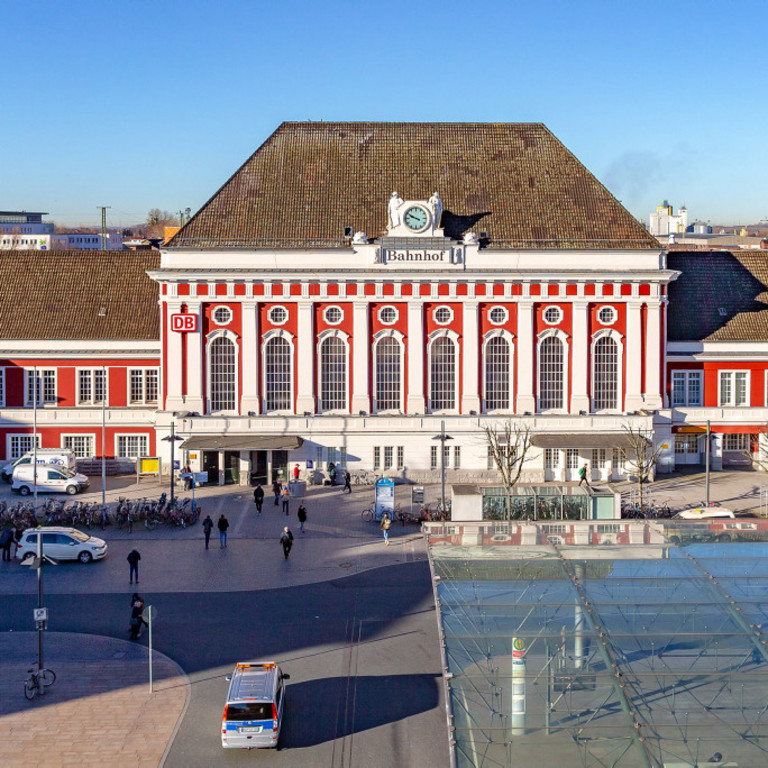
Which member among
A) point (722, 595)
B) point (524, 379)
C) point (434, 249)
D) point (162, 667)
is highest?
point (434, 249)

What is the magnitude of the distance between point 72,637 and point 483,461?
96.1 feet

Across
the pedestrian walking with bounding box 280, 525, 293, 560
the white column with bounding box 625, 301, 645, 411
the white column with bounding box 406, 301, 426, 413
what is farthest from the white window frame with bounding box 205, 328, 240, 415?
the white column with bounding box 625, 301, 645, 411

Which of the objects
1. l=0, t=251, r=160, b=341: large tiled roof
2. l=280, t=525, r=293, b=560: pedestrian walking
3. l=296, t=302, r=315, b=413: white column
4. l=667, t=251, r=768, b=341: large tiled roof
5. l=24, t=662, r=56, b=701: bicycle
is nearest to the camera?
l=24, t=662, r=56, b=701: bicycle

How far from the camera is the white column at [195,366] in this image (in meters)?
61.4

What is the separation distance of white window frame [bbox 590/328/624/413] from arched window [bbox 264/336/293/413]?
15.6 m

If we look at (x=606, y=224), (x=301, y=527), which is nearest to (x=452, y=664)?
(x=301, y=527)

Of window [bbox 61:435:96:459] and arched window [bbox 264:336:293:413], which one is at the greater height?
arched window [bbox 264:336:293:413]

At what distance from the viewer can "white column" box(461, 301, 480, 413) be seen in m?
61.4

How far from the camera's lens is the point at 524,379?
61.8 meters

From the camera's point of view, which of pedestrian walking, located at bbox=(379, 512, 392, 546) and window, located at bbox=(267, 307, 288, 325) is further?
window, located at bbox=(267, 307, 288, 325)

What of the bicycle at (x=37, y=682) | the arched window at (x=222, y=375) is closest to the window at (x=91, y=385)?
the arched window at (x=222, y=375)

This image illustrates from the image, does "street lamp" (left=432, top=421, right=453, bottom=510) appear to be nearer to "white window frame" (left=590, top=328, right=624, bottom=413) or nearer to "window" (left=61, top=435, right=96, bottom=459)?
"white window frame" (left=590, top=328, right=624, bottom=413)

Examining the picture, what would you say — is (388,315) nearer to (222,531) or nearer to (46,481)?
(222,531)

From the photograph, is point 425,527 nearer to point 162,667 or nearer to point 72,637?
point 162,667
